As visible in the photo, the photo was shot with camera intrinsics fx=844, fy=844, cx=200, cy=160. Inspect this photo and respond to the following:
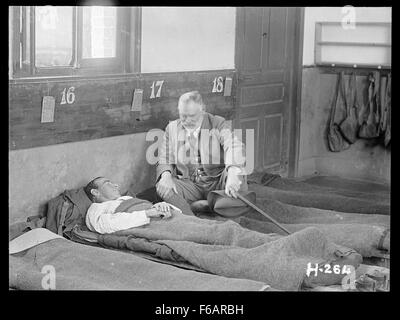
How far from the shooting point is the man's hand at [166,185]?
330 cm

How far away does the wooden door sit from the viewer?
333 centimetres

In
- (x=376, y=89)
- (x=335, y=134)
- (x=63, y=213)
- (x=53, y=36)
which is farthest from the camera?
(x=335, y=134)

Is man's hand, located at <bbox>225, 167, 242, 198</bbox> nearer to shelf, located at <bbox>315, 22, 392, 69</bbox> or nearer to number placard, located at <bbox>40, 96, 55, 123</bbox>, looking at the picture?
shelf, located at <bbox>315, 22, 392, 69</bbox>

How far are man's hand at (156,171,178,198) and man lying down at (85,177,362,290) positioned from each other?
0.06 metres

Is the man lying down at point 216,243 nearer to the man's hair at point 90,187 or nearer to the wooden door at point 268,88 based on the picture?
the man's hair at point 90,187

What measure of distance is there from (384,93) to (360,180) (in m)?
0.36

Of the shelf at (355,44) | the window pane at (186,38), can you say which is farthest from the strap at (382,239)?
the window pane at (186,38)

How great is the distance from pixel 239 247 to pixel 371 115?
78cm

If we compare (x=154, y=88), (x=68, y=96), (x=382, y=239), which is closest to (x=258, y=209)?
(x=382, y=239)

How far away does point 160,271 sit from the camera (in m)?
3.11

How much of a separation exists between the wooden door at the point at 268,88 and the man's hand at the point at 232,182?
0.30ft

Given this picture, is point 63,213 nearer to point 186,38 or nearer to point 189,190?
point 189,190

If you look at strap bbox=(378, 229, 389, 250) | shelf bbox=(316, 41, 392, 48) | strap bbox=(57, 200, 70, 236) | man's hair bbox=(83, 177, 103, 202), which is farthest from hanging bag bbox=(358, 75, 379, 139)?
strap bbox=(57, 200, 70, 236)

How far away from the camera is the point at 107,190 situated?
3.31 metres
